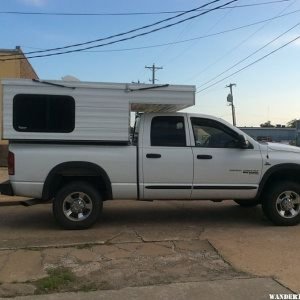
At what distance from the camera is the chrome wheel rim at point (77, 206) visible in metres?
8.51

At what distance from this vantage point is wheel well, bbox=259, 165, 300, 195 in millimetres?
8883

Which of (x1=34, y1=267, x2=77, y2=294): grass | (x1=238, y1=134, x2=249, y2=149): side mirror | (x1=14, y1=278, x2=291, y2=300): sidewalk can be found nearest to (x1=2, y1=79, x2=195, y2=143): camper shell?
(x1=238, y1=134, x2=249, y2=149): side mirror

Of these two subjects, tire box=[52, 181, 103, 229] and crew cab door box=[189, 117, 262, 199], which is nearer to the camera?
tire box=[52, 181, 103, 229]

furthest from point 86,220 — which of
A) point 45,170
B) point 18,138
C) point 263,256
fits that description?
point 263,256

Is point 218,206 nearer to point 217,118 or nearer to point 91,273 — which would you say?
point 217,118

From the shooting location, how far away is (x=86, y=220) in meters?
8.51

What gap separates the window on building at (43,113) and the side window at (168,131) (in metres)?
1.37

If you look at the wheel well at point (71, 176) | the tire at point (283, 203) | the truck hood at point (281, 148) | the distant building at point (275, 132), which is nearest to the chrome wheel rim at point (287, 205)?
the tire at point (283, 203)

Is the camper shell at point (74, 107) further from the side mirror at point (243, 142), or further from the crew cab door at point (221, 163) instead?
the side mirror at point (243, 142)

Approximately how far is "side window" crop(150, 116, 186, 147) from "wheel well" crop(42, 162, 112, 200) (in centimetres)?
103

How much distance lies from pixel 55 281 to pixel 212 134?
4.19 m

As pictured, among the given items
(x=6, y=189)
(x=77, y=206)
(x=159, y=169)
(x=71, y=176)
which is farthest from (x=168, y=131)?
(x=6, y=189)

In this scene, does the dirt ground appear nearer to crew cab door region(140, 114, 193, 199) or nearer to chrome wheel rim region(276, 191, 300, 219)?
chrome wheel rim region(276, 191, 300, 219)

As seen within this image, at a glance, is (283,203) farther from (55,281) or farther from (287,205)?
(55,281)
